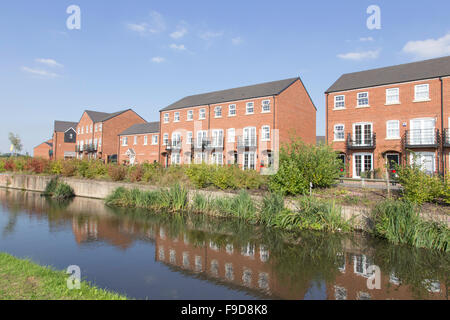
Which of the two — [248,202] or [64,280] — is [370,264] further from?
[64,280]

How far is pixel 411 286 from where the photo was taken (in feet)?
19.4

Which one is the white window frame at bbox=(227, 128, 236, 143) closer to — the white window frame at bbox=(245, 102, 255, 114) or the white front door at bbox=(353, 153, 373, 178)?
the white window frame at bbox=(245, 102, 255, 114)

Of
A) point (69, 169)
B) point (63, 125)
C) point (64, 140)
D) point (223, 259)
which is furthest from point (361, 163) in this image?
point (63, 125)

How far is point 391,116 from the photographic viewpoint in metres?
20.4

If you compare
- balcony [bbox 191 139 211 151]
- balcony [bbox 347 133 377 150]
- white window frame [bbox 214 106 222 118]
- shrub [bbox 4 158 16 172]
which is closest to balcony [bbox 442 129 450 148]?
balcony [bbox 347 133 377 150]

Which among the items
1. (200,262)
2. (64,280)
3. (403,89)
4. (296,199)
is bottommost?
(200,262)

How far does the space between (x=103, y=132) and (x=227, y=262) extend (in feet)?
130

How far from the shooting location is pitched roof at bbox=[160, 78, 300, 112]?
85.1 ft

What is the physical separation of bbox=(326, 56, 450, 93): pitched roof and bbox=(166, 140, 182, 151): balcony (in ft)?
53.1

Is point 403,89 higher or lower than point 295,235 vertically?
higher

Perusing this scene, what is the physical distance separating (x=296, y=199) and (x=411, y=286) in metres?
5.73

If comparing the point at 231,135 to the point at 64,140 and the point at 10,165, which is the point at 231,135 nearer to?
the point at 10,165
